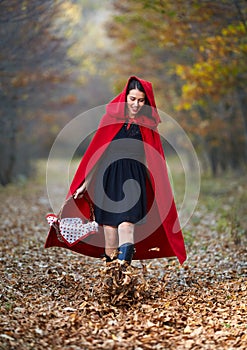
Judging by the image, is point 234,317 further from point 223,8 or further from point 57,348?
point 223,8

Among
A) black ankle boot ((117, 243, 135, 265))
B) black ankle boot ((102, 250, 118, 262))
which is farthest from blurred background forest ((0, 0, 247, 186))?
black ankle boot ((117, 243, 135, 265))

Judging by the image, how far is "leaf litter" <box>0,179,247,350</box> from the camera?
14.0 feet

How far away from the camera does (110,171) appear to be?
5.32 m

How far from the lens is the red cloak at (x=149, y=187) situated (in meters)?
5.35

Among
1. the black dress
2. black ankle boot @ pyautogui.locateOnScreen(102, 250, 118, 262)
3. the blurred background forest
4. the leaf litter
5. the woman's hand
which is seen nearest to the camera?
the leaf litter

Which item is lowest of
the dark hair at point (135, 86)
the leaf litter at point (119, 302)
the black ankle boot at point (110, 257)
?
the leaf litter at point (119, 302)

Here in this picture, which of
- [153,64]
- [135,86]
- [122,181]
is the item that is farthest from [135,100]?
[153,64]

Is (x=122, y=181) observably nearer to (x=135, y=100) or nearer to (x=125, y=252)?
(x=125, y=252)

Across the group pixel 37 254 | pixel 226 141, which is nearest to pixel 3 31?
pixel 37 254

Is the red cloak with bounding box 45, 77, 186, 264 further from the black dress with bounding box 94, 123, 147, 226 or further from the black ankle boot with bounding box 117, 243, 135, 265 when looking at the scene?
the black ankle boot with bounding box 117, 243, 135, 265

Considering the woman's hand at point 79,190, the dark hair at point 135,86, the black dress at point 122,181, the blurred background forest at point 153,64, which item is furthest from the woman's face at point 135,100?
the blurred background forest at point 153,64

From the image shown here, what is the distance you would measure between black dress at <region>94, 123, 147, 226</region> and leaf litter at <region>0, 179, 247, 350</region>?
52 centimetres

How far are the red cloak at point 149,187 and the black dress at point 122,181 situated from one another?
0.07m

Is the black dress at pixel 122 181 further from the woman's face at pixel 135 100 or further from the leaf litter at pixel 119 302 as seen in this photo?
the leaf litter at pixel 119 302
